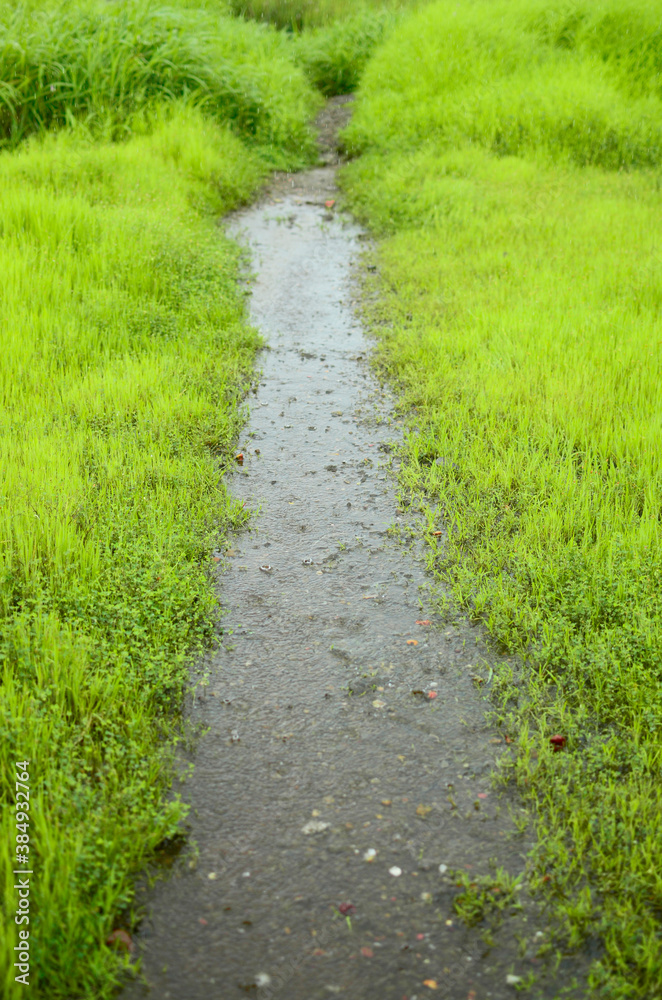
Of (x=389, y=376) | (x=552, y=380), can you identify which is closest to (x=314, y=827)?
(x=552, y=380)

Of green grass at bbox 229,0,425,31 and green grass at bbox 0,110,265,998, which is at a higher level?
green grass at bbox 229,0,425,31

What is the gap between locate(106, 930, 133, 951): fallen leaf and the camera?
228cm

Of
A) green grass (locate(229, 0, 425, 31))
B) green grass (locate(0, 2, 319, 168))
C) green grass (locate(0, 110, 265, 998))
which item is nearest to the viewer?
green grass (locate(0, 110, 265, 998))

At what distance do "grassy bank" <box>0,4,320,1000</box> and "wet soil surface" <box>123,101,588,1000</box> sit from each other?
0.17 metres

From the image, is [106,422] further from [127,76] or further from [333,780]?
[127,76]

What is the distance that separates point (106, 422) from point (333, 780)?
2.73 metres

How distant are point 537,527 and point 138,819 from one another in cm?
228

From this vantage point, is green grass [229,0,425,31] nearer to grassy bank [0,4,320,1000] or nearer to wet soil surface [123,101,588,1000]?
grassy bank [0,4,320,1000]

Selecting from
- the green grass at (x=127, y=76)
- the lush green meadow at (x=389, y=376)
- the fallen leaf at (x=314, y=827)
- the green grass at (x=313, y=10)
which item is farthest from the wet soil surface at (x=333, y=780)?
the green grass at (x=313, y=10)

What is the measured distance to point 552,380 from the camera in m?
5.12

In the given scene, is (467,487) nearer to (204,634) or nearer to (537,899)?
(204,634)

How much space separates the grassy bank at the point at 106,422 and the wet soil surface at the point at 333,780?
17 cm

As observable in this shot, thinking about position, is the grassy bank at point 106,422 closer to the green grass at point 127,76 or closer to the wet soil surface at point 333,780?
the green grass at point 127,76

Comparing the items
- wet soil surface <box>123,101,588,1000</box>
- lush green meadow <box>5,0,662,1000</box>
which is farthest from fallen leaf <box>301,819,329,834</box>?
lush green meadow <box>5,0,662,1000</box>
